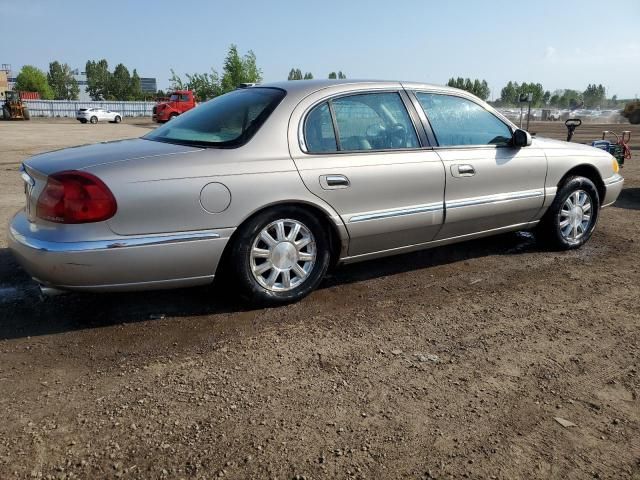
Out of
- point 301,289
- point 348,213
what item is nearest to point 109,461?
point 301,289

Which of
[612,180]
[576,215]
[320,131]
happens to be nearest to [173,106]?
[612,180]

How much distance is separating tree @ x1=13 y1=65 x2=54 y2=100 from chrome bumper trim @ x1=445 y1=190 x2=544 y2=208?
110155 millimetres

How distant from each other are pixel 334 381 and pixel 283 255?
43.5 inches

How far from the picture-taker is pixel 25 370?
285 centimetres

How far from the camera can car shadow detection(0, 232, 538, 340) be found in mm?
3402

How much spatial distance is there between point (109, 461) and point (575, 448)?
1.90 meters

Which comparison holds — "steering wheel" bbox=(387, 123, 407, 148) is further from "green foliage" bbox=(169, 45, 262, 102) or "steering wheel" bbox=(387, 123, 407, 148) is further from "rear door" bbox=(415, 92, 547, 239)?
"green foliage" bbox=(169, 45, 262, 102)

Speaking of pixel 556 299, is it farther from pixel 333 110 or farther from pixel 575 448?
pixel 333 110

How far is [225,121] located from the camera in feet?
12.4

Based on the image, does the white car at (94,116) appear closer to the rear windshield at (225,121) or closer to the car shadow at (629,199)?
the car shadow at (629,199)

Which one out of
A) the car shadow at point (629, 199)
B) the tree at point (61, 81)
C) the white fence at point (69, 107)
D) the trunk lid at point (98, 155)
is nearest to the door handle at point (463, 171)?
the trunk lid at point (98, 155)

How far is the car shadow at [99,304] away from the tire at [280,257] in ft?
0.67

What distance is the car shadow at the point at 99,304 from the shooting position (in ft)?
11.2

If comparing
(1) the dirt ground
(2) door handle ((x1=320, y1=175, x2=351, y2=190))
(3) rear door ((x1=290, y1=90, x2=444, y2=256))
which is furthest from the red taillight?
(2) door handle ((x1=320, y1=175, x2=351, y2=190))
